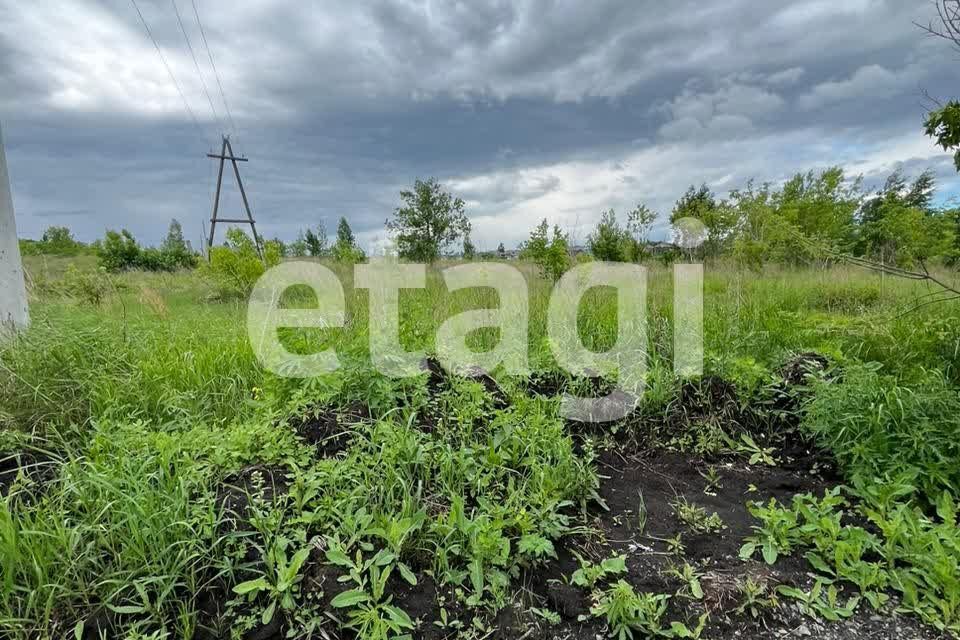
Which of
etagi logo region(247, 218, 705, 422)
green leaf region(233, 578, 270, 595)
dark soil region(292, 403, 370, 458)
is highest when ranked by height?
etagi logo region(247, 218, 705, 422)

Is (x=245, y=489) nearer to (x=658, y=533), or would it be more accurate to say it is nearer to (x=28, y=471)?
(x=28, y=471)

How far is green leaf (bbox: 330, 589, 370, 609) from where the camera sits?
1.10 m

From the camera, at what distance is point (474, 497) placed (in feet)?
5.32

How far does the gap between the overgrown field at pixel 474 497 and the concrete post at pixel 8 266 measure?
1.39 ft

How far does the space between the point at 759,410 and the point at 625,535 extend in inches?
48.3

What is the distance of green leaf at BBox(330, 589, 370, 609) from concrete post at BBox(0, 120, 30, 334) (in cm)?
303

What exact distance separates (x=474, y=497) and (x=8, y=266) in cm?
334

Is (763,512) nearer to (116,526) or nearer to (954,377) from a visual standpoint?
(954,377)

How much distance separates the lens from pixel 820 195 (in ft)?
44.1

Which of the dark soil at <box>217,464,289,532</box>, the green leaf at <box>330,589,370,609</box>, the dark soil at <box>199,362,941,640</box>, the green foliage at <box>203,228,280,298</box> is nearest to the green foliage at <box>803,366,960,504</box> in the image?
the dark soil at <box>199,362,941,640</box>

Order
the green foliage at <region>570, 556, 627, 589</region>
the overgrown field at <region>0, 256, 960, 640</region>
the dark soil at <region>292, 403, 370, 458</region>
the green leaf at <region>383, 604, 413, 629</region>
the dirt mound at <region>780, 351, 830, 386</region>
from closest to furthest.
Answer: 1. the green leaf at <region>383, 604, 413, 629</region>
2. the overgrown field at <region>0, 256, 960, 640</region>
3. the green foliage at <region>570, 556, 627, 589</region>
4. the dark soil at <region>292, 403, 370, 458</region>
5. the dirt mound at <region>780, 351, 830, 386</region>

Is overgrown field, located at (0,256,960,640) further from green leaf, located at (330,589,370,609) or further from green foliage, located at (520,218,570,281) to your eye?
green foliage, located at (520,218,570,281)

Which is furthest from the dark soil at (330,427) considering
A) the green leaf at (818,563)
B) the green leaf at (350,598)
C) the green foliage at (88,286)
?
the green foliage at (88,286)

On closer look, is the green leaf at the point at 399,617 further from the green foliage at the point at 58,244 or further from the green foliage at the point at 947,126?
the green foliage at the point at 58,244
